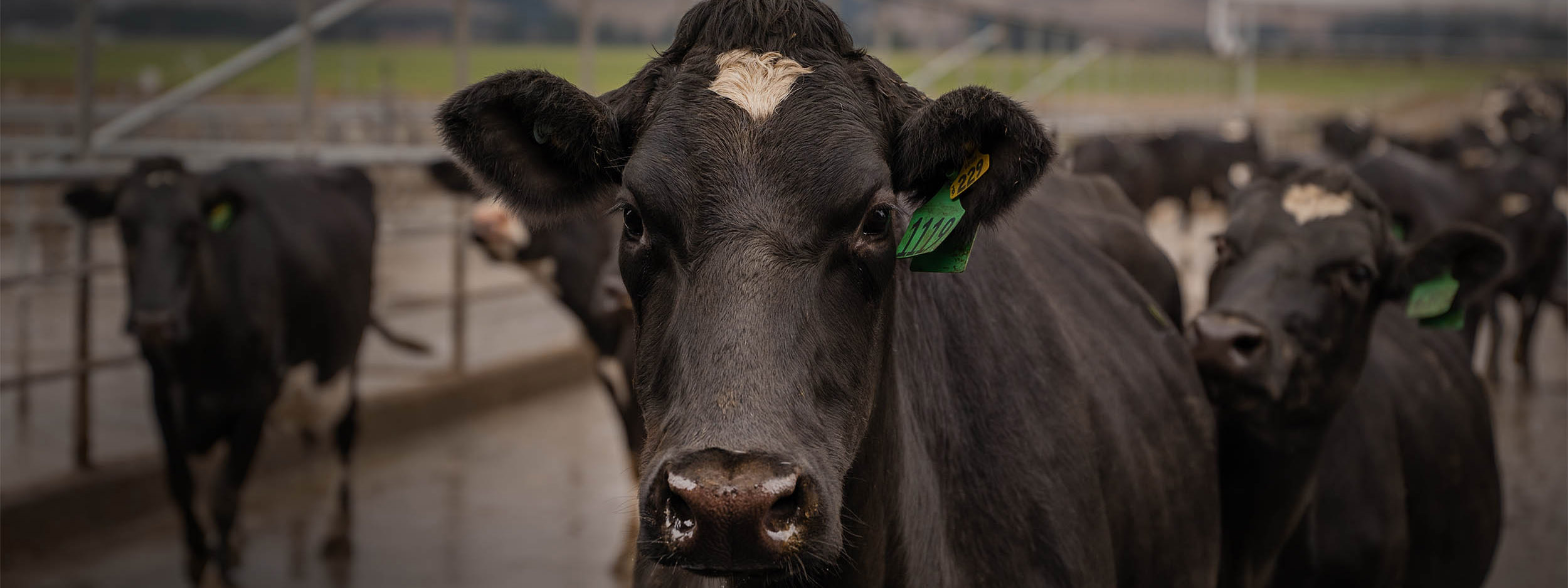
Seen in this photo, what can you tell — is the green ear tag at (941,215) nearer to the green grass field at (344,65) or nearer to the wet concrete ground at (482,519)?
the green grass field at (344,65)

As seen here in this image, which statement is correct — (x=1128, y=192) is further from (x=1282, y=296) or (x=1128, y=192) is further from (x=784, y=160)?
(x=784, y=160)

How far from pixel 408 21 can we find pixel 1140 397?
9.18 metres

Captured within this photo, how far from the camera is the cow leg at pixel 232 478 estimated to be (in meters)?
5.62

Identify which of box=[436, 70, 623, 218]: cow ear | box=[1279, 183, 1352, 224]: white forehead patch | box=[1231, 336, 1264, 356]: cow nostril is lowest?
box=[1231, 336, 1264, 356]: cow nostril

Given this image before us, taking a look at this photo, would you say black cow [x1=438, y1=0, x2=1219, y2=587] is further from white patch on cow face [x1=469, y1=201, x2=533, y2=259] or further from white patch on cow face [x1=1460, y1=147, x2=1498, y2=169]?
white patch on cow face [x1=1460, y1=147, x2=1498, y2=169]

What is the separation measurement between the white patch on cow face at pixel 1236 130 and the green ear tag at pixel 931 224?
20932 millimetres

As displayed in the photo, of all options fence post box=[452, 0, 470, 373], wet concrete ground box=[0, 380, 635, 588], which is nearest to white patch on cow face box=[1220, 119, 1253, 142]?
fence post box=[452, 0, 470, 373]

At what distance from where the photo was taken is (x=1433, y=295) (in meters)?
4.11

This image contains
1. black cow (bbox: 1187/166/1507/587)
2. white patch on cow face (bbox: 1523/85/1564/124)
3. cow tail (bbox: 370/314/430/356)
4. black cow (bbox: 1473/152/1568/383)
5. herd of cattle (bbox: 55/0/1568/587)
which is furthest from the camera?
A: white patch on cow face (bbox: 1523/85/1564/124)

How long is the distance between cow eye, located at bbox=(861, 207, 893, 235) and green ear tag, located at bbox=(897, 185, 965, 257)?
85mm

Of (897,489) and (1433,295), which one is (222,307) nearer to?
(897,489)

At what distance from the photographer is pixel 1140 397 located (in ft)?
11.0

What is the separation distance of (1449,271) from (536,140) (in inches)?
117

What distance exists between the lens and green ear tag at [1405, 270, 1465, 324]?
13.5ft
